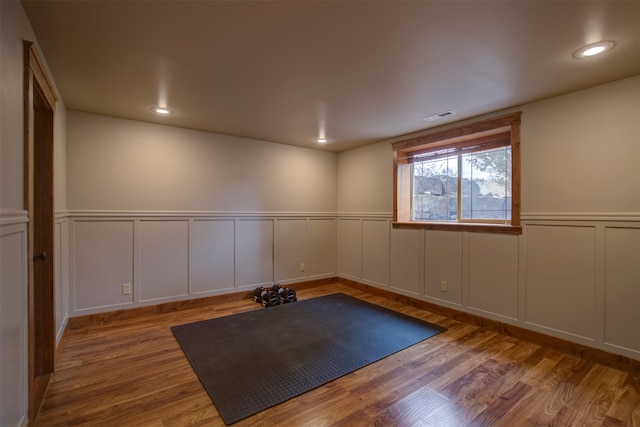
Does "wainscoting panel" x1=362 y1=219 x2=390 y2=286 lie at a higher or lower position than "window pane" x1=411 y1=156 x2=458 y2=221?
lower

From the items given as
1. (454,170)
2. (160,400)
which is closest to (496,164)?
(454,170)

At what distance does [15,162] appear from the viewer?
1423mm

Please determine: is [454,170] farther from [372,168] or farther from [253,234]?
[253,234]

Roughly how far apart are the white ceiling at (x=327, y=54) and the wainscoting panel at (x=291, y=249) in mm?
1953

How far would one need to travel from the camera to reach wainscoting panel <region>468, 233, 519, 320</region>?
9.71ft

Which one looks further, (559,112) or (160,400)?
(559,112)

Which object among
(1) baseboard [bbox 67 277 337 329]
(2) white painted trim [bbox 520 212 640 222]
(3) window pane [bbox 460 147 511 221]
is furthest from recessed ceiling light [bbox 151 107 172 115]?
(2) white painted trim [bbox 520 212 640 222]

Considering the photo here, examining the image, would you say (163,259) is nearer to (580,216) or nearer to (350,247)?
(350,247)

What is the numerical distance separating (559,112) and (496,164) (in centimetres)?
74

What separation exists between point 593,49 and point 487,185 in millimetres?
1624

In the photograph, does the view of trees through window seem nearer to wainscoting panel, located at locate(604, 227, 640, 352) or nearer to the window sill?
the window sill

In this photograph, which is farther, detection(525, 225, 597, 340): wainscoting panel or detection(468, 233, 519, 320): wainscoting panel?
detection(468, 233, 519, 320): wainscoting panel

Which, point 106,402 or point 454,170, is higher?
point 454,170

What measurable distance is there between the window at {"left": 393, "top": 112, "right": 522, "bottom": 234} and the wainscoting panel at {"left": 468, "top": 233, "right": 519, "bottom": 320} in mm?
128
